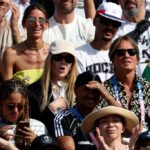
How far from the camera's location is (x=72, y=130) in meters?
6.58

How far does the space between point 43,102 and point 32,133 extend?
2.55ft

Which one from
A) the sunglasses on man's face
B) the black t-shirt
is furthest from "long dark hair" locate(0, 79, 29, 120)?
the sunglasses on man's face

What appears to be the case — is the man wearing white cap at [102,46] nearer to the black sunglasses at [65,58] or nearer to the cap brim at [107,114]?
the black sunglasses at [65,58]

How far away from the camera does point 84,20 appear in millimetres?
9188

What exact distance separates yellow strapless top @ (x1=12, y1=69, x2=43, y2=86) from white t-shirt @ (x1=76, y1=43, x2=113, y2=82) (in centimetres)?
55

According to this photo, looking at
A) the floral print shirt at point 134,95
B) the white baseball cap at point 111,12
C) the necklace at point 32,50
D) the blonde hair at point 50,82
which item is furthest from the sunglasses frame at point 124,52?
the necklace at point 32,50

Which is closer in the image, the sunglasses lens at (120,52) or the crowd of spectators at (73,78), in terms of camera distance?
the crowd of spectators at (73,78)

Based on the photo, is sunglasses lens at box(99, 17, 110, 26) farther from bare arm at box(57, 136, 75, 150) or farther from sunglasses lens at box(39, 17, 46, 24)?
bare arm at box(57, 136, 75, 150)

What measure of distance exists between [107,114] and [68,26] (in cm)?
309

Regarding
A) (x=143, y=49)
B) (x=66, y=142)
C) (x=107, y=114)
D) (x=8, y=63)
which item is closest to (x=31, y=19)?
(x=8, y=63)

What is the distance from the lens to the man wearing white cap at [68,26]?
8.91 meters

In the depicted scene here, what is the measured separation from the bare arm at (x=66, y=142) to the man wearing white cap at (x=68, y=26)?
8.53 feet

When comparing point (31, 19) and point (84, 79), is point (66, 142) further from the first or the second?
point (31, 19)

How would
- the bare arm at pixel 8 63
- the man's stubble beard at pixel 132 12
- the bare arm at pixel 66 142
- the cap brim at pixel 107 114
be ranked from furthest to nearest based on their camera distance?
the man's stubble beard at pixel 132 12 < the bare arm at pixel 8 63 < the bare arm at pixel 66 142 < the cap brim at pixel 107 114
